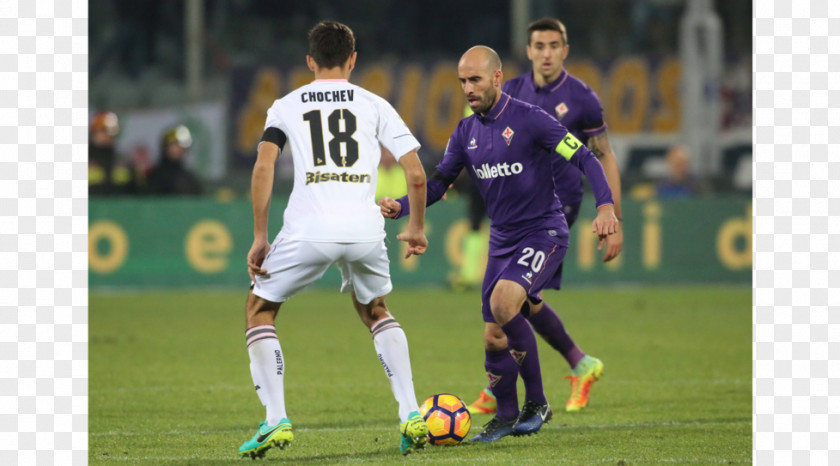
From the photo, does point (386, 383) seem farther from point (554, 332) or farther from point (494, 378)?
point (494, 378)

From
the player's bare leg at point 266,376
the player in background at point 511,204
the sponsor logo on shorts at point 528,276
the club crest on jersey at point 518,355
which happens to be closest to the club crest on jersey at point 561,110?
the player in background at point 511,204

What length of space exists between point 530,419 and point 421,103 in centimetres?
1862

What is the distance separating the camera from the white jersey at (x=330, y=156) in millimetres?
6160

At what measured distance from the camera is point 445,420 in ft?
21.8

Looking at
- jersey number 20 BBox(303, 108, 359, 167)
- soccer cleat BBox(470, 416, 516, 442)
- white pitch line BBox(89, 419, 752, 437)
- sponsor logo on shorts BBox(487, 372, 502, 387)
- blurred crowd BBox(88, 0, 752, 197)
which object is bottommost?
white pitch line BBox(89, 419, 752, 437)

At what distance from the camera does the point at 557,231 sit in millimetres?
7168

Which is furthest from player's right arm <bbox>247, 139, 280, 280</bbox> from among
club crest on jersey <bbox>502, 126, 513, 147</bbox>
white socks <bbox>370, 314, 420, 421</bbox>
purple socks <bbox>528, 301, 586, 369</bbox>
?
purple socks <bbox>528, 301, 586, 369</bbox>

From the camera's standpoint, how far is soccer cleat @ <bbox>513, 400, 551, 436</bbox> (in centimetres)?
703

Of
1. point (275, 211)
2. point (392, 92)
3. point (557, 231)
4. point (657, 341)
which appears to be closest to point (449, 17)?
point (392, 92)

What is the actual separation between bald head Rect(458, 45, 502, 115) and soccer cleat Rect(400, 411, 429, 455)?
173 cm

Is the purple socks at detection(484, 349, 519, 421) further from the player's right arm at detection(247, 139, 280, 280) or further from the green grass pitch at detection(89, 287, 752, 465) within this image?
the player's right arm at detection(247, 139, 280, 280)

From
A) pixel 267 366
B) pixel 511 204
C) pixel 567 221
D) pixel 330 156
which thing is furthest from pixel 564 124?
pixel 267 366

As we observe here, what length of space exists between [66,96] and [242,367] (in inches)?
191

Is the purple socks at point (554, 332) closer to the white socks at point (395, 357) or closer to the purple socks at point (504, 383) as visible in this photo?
the purple socks at point (504, 383)
